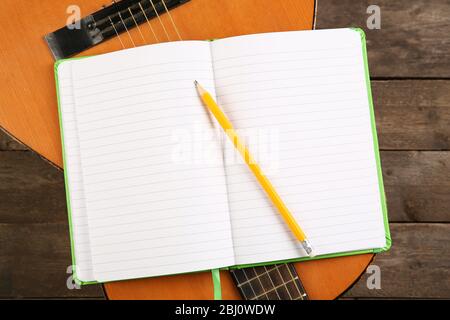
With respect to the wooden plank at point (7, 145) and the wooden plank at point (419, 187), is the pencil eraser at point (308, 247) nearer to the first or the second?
the wooden plank at point (419, 187)

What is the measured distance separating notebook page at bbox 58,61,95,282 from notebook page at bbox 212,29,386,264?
8.1 inches

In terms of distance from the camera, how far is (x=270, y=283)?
0.57 meters

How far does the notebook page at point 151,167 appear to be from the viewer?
55cm

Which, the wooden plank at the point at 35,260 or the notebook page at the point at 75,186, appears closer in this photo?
the notebook page at the point at 75,186

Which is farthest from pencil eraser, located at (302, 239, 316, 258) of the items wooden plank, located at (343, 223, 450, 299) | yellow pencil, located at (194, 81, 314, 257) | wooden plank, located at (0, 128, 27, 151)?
wooden plank, located at (0, 128, 27, 151)

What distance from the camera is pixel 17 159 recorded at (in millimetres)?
989

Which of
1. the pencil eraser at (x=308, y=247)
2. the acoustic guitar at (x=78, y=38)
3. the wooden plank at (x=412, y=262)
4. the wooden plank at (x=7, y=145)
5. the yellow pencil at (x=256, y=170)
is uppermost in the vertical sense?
the acoustic guitar at (x=78, y=38)

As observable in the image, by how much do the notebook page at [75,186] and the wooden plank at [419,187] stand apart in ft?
2.23

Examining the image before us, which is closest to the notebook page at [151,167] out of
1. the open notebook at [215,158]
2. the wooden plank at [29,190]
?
the open notebook at [215,158]

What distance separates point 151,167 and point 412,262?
0.70 metres

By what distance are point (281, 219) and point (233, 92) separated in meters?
0.18

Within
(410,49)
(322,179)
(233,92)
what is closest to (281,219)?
(322,179)

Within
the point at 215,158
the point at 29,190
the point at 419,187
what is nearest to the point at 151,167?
the point at 215,158

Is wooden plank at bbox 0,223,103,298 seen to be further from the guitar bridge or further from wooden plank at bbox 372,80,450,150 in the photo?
wooden plank at bbox 372,80,450,150
